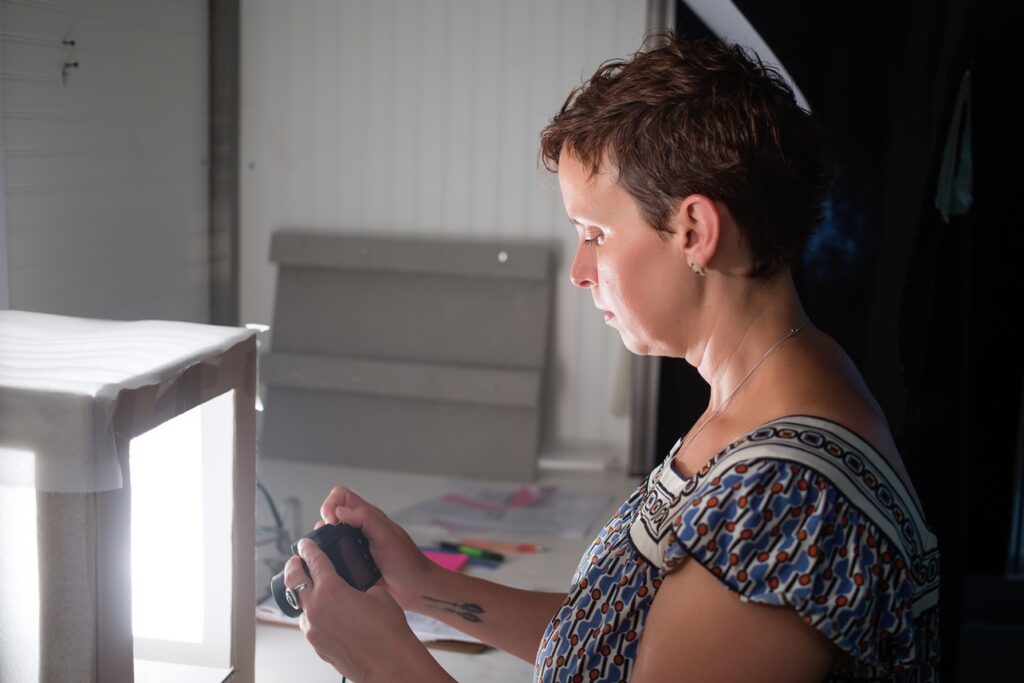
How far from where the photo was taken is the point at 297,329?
1759 mm

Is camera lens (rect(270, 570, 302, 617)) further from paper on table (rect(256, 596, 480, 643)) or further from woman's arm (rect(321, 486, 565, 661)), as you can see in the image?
paper on table (rect(256, 596, 480, 643))

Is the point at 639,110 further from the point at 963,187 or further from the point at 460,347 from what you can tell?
the point at 460,347

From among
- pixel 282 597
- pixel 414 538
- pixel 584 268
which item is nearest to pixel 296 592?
pixel 282 597

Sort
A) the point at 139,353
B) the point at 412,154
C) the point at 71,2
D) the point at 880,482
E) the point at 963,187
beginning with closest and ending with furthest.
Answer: the point at 880,482 < the point at 139,353 < the point at 71,2 < the point at 963,187 < the point at 412,154

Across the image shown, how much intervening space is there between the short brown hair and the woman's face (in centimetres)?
1

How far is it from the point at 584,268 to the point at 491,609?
0.35 m

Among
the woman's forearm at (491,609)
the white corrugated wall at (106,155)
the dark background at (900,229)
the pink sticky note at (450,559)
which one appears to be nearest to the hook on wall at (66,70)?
the white corrugated wall at (106,155)

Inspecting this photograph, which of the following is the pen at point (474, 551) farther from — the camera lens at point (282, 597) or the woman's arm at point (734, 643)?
the woman's arm at point (734, 643)

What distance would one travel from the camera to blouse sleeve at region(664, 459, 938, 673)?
63 centimetres

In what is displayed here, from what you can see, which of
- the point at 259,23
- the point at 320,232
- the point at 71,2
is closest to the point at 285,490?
the point at 320,232

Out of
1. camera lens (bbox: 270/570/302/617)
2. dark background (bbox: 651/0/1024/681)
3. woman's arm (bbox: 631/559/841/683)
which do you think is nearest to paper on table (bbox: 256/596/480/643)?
camera lens (bbox: 270/570/302/617)

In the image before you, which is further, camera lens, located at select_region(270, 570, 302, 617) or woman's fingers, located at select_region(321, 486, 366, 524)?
woman's fingers, located at select_region(321, 486, 366, 524)

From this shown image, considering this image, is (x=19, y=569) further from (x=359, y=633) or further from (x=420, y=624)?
(x=420, y=624)

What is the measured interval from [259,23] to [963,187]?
3.33ft
